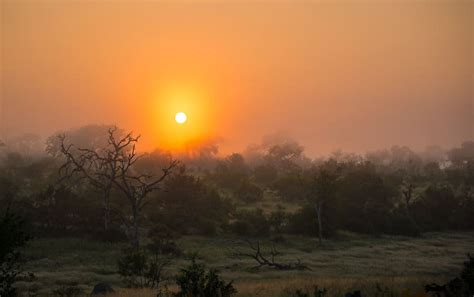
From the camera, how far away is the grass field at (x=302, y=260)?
18.5m

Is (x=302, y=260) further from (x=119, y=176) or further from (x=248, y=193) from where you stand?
(x=248, y=193)

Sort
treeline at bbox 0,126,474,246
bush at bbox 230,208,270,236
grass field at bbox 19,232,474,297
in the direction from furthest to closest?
bush at bbox 230,208,270,236 → treeline at bbox 0,126,474,246 → grass field at bbox 19,232,474,297

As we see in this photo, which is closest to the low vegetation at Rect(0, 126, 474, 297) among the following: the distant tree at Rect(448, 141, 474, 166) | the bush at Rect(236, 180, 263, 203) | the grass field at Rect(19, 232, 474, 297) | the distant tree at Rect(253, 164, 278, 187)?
the grass field at Rect(19, 232, 474, 297)

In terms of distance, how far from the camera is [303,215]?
43875 millimetres

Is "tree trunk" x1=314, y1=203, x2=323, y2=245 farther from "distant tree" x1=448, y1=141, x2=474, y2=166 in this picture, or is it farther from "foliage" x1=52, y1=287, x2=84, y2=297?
"distant tree" x1=448, y1=141, x2=474, y2=166

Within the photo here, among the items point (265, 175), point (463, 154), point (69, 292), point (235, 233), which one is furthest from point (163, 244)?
point (463, 154)

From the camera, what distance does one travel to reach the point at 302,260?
3069 cm

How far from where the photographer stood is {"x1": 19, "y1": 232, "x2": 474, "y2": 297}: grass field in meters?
18.5

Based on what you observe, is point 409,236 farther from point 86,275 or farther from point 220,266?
point 86,275

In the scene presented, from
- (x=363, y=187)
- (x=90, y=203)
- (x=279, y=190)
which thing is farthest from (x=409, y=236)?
(x=90, y=203)

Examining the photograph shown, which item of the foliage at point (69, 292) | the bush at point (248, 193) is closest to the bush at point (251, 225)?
the bush at point (248, 193)

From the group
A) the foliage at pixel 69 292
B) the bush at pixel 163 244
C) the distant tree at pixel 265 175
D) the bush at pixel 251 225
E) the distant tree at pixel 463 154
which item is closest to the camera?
the foliage at pixel 69 292

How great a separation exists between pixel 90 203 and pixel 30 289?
62.1 ft

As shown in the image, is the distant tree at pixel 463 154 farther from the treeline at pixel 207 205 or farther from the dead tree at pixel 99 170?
the dead tree at pixel 99 170
